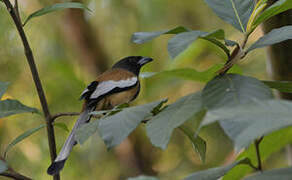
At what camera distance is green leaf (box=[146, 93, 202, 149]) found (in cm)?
71

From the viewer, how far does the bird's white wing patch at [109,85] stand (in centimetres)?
167

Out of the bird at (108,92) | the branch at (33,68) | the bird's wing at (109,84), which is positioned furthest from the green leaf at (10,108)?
the bird's wing at (109,84)

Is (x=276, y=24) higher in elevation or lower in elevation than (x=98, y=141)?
higher

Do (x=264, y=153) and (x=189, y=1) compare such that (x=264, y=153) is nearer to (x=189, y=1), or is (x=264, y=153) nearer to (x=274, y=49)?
(x=274, y=49)

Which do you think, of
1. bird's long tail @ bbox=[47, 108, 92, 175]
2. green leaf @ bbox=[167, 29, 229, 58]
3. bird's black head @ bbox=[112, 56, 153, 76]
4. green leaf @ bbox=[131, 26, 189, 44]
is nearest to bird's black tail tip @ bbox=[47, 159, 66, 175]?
bird's long tail @ bbox=[47, 108, 92, 175]

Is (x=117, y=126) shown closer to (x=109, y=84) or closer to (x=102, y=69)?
(x=109, y=84)

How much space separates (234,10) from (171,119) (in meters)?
0.41

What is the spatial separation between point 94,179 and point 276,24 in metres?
1.86

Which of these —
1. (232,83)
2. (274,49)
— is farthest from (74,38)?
(232,83)

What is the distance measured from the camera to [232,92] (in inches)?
29.8

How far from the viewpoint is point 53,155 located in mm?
1104

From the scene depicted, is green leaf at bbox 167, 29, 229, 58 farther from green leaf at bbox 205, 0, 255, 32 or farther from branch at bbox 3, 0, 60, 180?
branch at bbox 3, 0, 60, 180

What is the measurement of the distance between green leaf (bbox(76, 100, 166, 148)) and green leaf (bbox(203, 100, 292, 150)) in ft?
0.68

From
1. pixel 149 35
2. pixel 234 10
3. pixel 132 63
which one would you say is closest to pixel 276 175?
pixel 149 35
